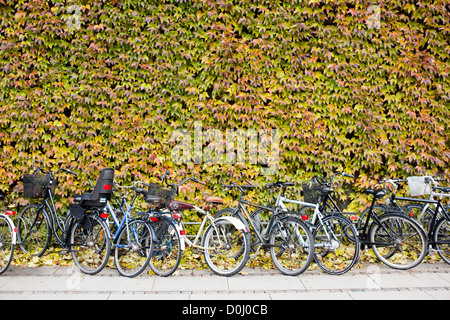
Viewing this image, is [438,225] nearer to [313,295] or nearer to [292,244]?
[292,244]

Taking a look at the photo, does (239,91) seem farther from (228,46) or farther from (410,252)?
(410,252)

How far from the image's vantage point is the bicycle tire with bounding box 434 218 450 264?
5.64 metres

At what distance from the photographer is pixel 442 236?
5.76 metres

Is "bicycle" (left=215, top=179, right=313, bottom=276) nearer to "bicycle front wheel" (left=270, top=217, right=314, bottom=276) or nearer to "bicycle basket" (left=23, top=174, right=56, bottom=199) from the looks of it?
"bicycle front wheel" (left=270, top=217, right=314, bottom=276)

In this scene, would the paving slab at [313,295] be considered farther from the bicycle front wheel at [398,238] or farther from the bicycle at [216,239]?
the bicycle front wheel at [398,238]

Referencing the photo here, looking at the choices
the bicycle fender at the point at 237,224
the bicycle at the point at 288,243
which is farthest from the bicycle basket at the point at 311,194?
the bicycle fender at the point at 237,224

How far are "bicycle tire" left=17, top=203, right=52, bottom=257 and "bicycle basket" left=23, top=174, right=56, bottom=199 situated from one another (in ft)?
0.79

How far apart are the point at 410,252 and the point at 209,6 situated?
4.78 metres

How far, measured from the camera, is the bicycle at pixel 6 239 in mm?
5196

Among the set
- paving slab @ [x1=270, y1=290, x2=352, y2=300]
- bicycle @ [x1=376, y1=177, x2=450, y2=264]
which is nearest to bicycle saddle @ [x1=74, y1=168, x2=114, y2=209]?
paving slab @ [x1=270, y1=290, x2=352, y2=300]

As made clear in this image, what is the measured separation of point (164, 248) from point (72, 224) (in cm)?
141

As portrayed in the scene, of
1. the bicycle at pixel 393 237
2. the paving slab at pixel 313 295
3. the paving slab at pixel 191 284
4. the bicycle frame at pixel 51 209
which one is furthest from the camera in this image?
the bicycle frame at pixel 51 209

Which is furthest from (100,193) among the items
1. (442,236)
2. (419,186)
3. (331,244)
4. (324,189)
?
(442,236)

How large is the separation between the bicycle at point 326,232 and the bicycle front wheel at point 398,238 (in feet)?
1.18
